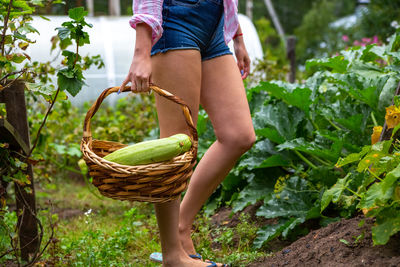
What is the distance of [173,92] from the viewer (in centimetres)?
202

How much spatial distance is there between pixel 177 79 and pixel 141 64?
0.20m

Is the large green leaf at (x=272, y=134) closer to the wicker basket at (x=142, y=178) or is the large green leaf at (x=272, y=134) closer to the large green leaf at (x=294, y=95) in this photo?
the large green leaf at (x=294, y=95)

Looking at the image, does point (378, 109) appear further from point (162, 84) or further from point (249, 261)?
point (162, 84)

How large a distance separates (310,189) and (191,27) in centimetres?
121

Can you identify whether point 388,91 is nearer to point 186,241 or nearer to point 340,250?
point 340,250

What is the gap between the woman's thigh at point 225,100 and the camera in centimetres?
211

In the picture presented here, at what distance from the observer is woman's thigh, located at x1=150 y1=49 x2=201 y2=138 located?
2006 millimetres

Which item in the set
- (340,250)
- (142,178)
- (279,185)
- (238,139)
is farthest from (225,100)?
(279,185)

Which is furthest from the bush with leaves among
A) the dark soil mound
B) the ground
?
the dark soil mound

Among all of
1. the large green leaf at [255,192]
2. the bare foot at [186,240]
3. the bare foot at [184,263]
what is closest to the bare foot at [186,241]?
the bare foot at [186,240]


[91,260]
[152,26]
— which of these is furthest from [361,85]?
[91,260]

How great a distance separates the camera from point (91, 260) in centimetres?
239

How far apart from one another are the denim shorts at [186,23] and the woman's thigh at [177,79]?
1.2 inches

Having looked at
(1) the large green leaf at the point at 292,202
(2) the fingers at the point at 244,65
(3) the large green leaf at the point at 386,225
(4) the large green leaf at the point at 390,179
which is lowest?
(1) the large green leaf at the point at 292,202
